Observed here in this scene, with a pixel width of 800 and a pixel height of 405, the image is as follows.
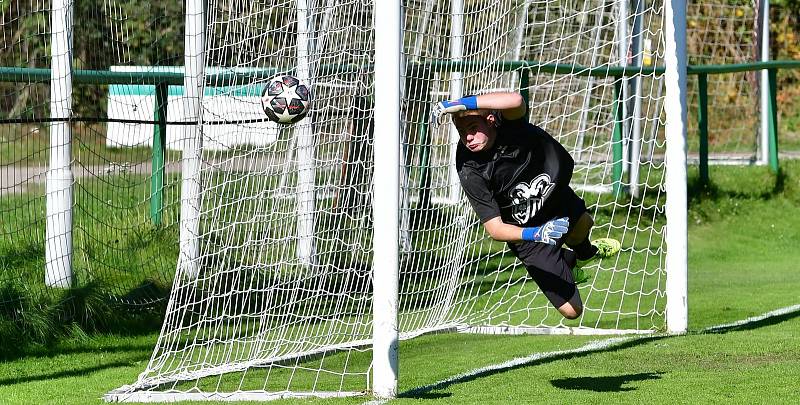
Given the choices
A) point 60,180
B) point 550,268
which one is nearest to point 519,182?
point 550,268

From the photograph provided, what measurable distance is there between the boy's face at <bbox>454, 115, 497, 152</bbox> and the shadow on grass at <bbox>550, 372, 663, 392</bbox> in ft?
5.13

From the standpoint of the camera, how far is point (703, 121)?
1556cm

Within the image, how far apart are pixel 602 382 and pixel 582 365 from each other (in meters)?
0.60

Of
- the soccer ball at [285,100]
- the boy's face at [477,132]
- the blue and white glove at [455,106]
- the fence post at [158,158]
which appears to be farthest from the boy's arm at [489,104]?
the fence post at [158,158]

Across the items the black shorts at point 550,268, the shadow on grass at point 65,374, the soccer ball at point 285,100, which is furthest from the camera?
the shadow on grass at point 65,374

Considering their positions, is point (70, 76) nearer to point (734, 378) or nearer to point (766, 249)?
point (734, 378)

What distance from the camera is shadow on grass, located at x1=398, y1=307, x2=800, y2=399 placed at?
24.3 ft

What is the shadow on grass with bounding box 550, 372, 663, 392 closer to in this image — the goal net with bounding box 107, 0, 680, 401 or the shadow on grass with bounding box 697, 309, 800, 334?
the goal net with bounding box 107, 0, 680, 401

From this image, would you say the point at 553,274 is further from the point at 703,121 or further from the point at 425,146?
the point at 703,121

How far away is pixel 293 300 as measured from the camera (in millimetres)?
8281

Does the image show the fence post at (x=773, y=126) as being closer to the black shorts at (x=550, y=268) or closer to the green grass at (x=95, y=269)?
the green grass at (x=95, y=269)

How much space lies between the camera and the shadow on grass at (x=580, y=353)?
741cm

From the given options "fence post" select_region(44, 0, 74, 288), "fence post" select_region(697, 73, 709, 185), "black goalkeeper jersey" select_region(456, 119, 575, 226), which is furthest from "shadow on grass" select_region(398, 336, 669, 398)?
"fence post" select_region(697, 73, 709, 185)

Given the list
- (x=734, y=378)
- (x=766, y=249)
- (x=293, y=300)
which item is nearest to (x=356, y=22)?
(x=293, y=300)
